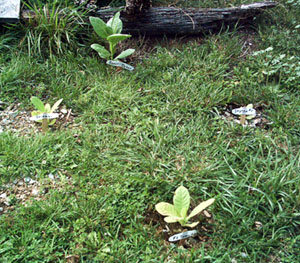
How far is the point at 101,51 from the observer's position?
→ 10.7 ft

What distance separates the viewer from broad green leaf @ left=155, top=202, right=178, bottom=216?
86.1 inches

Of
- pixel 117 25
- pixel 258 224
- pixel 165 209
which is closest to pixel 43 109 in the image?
pixel 117 25

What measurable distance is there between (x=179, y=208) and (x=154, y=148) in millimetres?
603

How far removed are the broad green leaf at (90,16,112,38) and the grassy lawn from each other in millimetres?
244

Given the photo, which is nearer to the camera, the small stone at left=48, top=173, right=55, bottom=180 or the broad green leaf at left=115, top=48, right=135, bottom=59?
the small stone at left=48, top=173, right=55, bottom=180

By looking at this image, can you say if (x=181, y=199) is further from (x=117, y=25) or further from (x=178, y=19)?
(x=178, y=19)

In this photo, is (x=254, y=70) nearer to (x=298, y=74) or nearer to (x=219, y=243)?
(x=298, y=74)

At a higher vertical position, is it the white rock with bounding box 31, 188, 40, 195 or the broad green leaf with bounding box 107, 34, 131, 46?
the broad green leaf with bounding box 107, 34, 131, 46

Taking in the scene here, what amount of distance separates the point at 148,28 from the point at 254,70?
1.15 metres

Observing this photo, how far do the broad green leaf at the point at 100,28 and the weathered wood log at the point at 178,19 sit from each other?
321 millimetres

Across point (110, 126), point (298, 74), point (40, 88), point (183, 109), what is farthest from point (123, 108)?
point (298, 74)

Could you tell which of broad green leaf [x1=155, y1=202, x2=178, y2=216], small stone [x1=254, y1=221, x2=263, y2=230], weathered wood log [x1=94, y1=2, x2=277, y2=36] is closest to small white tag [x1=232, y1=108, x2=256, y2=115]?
small stone [x1=254, y1=221, x2=263, y2=230]

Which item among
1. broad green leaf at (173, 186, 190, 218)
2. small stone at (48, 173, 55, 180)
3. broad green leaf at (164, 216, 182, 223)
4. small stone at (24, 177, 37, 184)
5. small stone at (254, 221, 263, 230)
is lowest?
small stone at (254, 221, 263, 230)

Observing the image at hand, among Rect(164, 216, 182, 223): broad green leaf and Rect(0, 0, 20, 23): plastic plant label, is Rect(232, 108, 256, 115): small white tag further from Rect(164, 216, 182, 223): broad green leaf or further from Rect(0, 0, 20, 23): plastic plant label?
Rect(0, 0, 20, 23): plastic plant label
